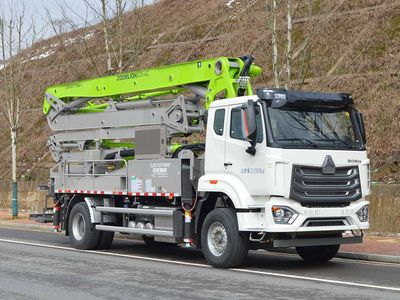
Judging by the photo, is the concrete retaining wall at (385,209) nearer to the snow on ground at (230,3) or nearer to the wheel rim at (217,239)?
the wheel rim at (217,239)

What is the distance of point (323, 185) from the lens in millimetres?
11555

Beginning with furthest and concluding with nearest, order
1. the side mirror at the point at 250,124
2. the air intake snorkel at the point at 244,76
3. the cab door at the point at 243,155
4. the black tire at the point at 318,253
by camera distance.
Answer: the air intake snorkel at the point at 244,76 < the black tire at the point at 318,253 < the cab door at the point at 243,155 < the side mirror at the point at 250,124

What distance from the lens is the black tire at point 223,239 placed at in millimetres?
11641

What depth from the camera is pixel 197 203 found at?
12664 mm

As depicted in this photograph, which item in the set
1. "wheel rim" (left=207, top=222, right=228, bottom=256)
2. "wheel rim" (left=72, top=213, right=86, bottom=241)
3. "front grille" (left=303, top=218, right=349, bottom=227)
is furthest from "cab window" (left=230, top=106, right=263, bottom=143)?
"wheel rim" (left=72, top=213, right=86, bottom=241)

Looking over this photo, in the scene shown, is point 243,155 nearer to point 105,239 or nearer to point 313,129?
point 313,129

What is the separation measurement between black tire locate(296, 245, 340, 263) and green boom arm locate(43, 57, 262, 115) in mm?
3138

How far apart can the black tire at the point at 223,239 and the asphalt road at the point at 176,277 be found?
255mm

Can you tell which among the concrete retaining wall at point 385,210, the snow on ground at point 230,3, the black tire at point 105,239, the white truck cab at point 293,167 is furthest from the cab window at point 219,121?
the snow on ground at point 230,3

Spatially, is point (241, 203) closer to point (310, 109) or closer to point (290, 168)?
point (290, 168)

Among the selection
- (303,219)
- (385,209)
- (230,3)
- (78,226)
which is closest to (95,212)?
(78,226)

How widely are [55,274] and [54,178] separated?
227 inches

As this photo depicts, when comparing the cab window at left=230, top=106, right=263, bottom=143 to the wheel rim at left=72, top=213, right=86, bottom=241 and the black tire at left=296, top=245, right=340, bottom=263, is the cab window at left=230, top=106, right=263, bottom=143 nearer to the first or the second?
the black tire at left=296, top=245, right=340, bottom=263

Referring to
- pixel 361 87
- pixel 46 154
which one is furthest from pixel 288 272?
pixel 46 154
